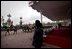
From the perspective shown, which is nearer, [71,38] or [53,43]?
[71,38]

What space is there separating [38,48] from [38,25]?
1.26m

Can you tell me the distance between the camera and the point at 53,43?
28.8ft

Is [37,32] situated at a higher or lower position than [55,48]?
higher

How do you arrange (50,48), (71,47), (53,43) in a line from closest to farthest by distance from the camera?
(71,47), (50,48), (53,43)

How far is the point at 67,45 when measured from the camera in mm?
7684

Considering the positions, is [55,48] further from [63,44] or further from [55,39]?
[55,39]

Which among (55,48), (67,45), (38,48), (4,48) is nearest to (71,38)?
(67,45)

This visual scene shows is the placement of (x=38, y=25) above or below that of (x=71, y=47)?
above

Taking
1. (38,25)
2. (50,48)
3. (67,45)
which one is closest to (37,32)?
(38,25)

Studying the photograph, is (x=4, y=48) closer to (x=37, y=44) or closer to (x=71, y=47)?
(x=37, y=44)

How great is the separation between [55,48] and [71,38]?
0.98 m

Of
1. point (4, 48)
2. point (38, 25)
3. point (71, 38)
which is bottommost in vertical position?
point (4, 48)

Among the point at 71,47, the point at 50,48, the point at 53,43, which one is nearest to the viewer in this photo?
the point at 71,47

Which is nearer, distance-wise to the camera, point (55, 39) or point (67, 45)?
point (67, 45)
